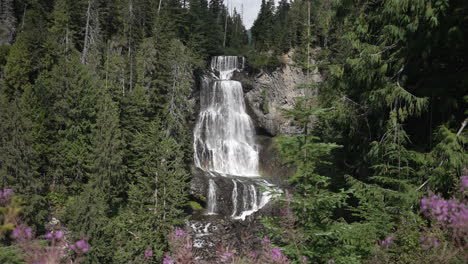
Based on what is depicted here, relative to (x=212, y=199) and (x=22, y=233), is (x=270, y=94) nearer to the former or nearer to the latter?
(x=212, y=199)

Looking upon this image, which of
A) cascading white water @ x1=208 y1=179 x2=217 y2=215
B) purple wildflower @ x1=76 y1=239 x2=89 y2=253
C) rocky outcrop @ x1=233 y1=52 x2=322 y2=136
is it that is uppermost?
rocky outcrop @ x1=233 y1=52 x2=322 y2=136

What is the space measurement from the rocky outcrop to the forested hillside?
1.37m

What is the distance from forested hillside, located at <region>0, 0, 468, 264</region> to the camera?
15.8ft

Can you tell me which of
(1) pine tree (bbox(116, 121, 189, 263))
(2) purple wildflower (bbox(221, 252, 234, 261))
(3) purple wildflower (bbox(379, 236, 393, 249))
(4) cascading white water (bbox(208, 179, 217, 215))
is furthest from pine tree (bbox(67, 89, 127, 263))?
(2) purple wildflower (bbox(221, 252, 234, 261))

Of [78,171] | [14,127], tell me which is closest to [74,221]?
[78,171]

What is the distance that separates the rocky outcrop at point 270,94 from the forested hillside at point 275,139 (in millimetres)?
1371

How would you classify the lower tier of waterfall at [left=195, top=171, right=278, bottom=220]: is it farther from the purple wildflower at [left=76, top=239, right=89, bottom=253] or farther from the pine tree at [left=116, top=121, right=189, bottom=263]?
the purple wildflower at [left=76, top=239, right=89, bottom=253]

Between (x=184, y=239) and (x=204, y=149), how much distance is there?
2903 cm

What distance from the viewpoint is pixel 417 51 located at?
722 centimetres

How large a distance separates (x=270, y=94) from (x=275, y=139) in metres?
32.6

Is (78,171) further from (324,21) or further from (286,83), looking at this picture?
(286,83)

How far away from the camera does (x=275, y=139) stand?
6.02m

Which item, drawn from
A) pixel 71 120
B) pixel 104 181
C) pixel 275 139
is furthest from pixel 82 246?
pixel 71 120

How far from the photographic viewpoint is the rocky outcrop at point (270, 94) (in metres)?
36.4
